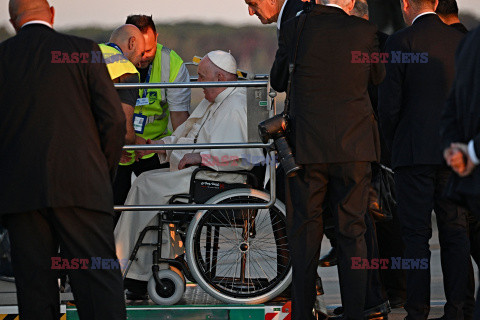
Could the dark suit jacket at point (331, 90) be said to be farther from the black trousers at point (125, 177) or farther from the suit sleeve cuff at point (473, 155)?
the black trousers at point (125, 177)

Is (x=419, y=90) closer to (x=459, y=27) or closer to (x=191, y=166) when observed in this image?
(x=459, y=27)

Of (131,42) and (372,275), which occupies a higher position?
(131,42)

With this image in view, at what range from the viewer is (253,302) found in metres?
5.40

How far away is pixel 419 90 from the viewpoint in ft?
16.6

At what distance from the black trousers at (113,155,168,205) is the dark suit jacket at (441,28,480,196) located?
2.99 m

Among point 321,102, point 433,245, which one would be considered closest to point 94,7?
point 433,245

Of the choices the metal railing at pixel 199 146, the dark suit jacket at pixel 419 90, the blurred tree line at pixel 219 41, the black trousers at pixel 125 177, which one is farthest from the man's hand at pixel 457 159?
the blurred tree line at pixel 219 41

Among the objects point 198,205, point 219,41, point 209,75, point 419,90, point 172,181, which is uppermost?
point 219,41

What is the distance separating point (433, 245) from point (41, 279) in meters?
6.85

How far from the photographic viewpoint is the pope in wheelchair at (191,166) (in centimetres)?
559

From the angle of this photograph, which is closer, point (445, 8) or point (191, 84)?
point (191, 84)

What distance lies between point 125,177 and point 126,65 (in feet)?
3.31

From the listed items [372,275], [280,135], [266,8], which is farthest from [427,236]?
[266,8]

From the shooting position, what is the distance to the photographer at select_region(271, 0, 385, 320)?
4.66m
